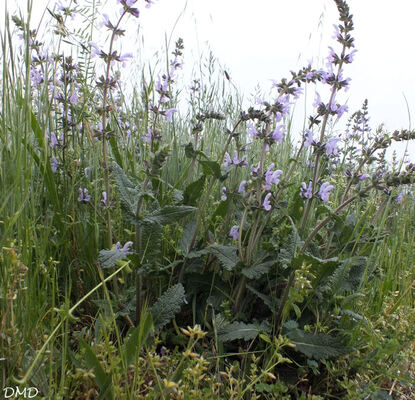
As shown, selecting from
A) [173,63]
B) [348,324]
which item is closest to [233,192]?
[348,324]

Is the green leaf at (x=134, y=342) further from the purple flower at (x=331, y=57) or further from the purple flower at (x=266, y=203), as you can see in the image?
the purple flower at (x=331, y=57)

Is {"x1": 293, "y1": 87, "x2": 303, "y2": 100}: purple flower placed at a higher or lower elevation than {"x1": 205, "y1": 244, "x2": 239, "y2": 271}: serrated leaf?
higher

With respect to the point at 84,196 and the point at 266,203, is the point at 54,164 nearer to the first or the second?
the point at 84,196

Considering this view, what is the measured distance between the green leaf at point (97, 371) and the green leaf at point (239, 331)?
45 cm

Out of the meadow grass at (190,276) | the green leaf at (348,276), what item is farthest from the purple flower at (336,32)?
the green leaf at (348,276)

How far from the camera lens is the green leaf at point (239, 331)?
1382 millimetres

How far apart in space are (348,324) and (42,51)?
6.78ft

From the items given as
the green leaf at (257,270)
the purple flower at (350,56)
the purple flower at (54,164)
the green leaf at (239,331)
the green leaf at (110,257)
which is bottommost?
the green leaf at (239,331)

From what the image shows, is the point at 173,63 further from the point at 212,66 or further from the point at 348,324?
the point at 348,324

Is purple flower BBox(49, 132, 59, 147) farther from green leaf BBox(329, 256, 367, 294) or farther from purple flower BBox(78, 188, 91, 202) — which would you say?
green leaf BBox(329, 256, 367, 294)

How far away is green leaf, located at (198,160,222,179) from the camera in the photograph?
5.22ft

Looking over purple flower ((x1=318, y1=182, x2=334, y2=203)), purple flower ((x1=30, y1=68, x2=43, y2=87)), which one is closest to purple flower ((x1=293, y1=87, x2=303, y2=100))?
purple flower ((x1=318, y1=182, x2=334, y2=203))

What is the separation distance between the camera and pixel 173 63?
104 inches

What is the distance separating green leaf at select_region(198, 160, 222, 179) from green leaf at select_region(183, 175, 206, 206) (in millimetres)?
40
